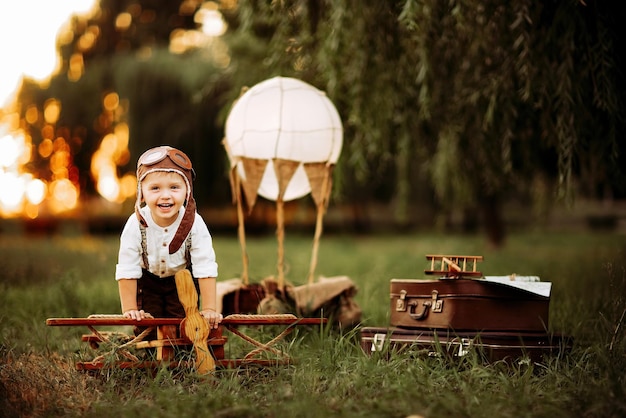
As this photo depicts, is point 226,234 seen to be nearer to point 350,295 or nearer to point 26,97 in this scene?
point 26,97

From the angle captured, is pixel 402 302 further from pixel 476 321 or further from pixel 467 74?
pixel 467 74

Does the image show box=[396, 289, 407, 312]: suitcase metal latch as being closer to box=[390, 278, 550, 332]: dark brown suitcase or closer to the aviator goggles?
box=[390, 278, 550, 332]: dark brown suitcase

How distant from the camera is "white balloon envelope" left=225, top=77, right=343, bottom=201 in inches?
165

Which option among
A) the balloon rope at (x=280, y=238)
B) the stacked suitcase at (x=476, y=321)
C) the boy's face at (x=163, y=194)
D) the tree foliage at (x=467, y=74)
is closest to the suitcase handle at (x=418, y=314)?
the stacked suitcase at (x=476, y=321)

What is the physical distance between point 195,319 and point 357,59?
2724 mm

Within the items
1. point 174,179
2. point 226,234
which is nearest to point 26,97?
point 226,234

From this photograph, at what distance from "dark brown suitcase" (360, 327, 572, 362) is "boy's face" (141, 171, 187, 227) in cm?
111

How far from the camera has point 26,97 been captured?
14289 mm

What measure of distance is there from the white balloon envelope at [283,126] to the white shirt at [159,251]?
111 centimetres

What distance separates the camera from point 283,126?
165 inches

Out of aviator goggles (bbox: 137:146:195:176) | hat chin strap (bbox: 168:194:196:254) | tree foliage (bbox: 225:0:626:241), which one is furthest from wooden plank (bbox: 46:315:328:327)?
tree foliage (bbox: 225:0:626:241)

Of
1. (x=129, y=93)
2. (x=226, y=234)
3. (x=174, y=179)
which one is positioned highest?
(x=129, y=93)

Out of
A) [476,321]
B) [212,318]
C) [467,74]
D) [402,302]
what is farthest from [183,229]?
[467,74]

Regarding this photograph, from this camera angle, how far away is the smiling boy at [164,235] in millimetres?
3094
